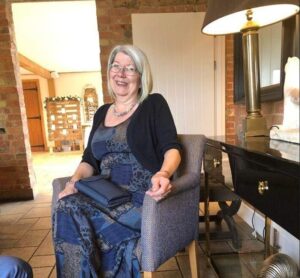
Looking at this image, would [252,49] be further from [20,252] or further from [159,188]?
[20,252]

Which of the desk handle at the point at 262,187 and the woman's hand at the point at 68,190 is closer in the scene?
the desk handle at the point at 262,187

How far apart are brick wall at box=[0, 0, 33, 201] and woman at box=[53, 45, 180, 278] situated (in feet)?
6.35

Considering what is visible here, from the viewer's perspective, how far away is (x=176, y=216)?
1.19m

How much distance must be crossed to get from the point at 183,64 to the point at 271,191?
2.18m

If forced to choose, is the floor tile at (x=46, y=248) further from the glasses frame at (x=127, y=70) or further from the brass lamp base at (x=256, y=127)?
the brass lamp base at (x=256, y=127)

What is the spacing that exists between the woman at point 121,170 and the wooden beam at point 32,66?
16.6 ft

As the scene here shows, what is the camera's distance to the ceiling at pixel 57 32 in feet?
11.2

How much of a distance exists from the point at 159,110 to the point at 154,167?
0.28m

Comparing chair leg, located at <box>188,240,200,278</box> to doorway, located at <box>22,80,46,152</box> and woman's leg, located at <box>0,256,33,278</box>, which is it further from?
doorway, located at <box>22,80,46,152</box>

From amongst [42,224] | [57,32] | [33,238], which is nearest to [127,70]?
[33,238]

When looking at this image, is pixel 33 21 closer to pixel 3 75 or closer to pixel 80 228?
pixel 3 75

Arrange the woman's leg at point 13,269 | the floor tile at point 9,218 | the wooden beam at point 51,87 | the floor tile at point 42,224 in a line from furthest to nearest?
1. the wooden beam at point 51,87
2. the floor tile at point 9,218
3. the floor tile at point 42,224
4. the woman's leg at point 13,269

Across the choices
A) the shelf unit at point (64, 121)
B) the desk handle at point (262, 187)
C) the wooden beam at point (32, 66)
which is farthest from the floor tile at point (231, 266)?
the shelf unit at point (64, 121)

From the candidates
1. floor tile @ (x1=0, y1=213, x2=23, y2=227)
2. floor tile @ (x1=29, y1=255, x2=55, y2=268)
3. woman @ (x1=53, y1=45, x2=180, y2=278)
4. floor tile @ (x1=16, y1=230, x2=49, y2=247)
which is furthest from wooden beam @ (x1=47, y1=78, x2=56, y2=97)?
woman @ (x1=53, y1=45, x2=180, y2=278)
